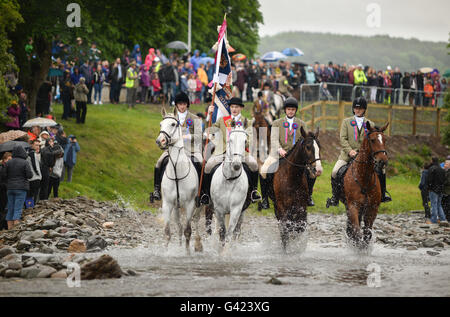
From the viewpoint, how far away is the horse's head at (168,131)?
1572 centimetres

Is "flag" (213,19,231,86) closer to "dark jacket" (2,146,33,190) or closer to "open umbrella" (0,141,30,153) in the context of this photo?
"dark jacket" (2,146,33,190)

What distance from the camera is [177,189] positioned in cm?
1672

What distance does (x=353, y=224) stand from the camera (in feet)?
55.8

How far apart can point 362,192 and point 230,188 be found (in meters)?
2.92

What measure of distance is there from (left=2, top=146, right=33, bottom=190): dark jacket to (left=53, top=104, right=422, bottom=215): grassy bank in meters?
5.24

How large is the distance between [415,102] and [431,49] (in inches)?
2975

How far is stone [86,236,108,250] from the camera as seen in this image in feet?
58.2

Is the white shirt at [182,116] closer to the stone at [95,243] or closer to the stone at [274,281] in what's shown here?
the stone at [95,243]

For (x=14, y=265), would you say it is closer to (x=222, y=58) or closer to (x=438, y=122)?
(x=222, y=58)

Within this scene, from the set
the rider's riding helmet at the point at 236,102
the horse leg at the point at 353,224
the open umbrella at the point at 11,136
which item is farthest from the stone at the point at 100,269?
the open umbrella at the point at 11,136

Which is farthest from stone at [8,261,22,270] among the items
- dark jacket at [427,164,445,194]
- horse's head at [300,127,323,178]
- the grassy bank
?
dark jacket at [427,164,445,194]

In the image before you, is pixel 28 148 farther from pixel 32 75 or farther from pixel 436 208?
pixel 436 208

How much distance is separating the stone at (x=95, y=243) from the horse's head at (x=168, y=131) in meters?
3.22
